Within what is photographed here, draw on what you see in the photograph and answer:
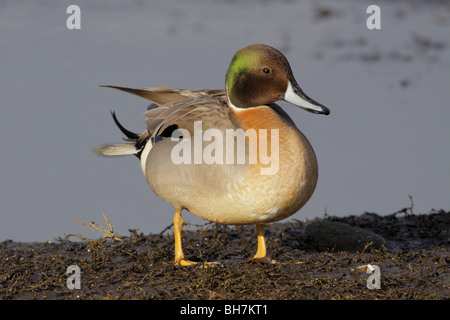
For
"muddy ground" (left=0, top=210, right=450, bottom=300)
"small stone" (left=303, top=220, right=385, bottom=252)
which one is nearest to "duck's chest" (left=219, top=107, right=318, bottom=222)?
"muddy ground" (left=0, top=210, right=450, bottom=300)

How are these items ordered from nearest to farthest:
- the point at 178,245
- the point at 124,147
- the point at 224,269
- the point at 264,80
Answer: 1. the point at 224,269
2. the point at 264,80
3. the point at 178,245
4. the point at 124,147

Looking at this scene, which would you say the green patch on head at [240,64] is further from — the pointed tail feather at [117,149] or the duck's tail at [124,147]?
the pointed tail feather at [117,149]

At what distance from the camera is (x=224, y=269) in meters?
3.96

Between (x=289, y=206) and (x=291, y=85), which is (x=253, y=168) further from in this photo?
(x=291, y=85)

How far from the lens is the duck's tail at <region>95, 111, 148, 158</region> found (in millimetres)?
5082

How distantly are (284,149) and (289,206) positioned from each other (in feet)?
1.19

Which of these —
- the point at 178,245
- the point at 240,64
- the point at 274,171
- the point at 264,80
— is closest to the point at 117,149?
the point at 178,245

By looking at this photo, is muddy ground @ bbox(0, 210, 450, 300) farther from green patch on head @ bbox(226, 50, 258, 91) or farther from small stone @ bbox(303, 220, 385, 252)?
green patch on head @ bbox(226, 50, 258, 91)

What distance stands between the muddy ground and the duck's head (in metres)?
1.08

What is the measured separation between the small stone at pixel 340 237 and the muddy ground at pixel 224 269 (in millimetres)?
75

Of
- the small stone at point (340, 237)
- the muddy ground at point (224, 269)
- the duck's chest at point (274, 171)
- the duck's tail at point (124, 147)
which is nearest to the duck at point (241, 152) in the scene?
the duck's chest at point (274, 171)

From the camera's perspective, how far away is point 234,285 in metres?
3.83

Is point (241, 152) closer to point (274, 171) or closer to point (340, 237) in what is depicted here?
point (274, 171)

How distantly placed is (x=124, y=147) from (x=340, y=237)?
6.17 ft
